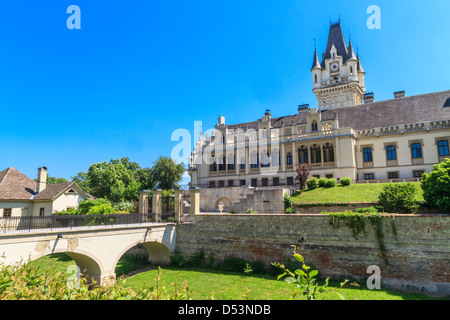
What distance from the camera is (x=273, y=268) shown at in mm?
18797

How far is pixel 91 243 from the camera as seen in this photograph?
55.8 feet

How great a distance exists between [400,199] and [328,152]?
1757 centimetres

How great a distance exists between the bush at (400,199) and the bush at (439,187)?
80cm

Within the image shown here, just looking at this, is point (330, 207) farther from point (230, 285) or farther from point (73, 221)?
→ point (73, 221)

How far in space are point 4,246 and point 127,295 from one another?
43.4 ft

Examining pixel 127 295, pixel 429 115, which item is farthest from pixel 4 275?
pixel 429 115

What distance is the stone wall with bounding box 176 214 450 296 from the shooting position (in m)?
14.9

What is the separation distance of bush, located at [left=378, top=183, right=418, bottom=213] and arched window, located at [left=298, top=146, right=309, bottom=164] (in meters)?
17.8

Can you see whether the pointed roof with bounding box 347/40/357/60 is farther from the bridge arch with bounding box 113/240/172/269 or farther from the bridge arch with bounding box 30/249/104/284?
the bridge arch with bounding box 30/249/104/284

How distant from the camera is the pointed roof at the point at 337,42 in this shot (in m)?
62.8

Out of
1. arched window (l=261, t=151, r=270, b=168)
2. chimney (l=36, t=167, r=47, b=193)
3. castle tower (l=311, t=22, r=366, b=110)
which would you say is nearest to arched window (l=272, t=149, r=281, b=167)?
arched window (l=261, t=151, r=270, b=168)

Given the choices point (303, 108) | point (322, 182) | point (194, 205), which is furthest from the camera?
point (303, 108)

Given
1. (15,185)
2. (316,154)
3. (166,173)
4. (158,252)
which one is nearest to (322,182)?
(316,154)
